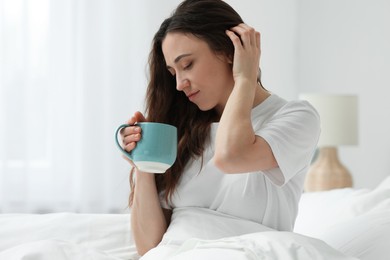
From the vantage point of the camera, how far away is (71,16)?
4.07 m

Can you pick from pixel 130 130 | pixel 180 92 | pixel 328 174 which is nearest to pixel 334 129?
pixel 328 174

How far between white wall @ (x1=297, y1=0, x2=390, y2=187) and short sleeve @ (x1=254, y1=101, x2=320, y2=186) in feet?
8.02

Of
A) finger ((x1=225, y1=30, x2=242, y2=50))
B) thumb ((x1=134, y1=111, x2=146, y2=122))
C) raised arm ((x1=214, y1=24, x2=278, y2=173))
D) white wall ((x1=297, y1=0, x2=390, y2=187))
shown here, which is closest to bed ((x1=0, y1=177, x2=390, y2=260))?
raised arm ((x1=214, y1=24, x2=278, y2=173))

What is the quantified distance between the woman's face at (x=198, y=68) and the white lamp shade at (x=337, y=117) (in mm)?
1924

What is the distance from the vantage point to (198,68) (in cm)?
161

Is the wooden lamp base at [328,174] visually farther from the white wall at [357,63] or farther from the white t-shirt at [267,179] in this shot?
the white t-shirt at [267,179]

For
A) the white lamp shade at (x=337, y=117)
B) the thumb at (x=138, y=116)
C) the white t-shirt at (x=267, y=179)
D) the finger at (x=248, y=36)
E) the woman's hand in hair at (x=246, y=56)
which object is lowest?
the white lamp shade at (x=337, y=117)

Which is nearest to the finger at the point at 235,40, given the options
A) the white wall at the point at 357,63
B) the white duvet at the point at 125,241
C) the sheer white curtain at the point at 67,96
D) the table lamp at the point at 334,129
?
the white duvet at the point at 125,241

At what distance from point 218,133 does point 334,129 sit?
2.15m

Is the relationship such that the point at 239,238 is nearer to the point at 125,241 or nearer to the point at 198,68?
the point at 198,68

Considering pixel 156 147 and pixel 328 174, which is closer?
pixel 156 147

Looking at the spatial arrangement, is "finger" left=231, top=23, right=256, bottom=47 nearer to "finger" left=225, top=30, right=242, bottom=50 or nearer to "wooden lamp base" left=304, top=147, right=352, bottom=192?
"finger" left=225, top=30, right=242, bottom=50

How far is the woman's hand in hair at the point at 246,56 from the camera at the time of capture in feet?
4.93

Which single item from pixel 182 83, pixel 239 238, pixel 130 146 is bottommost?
pixel 239 238
